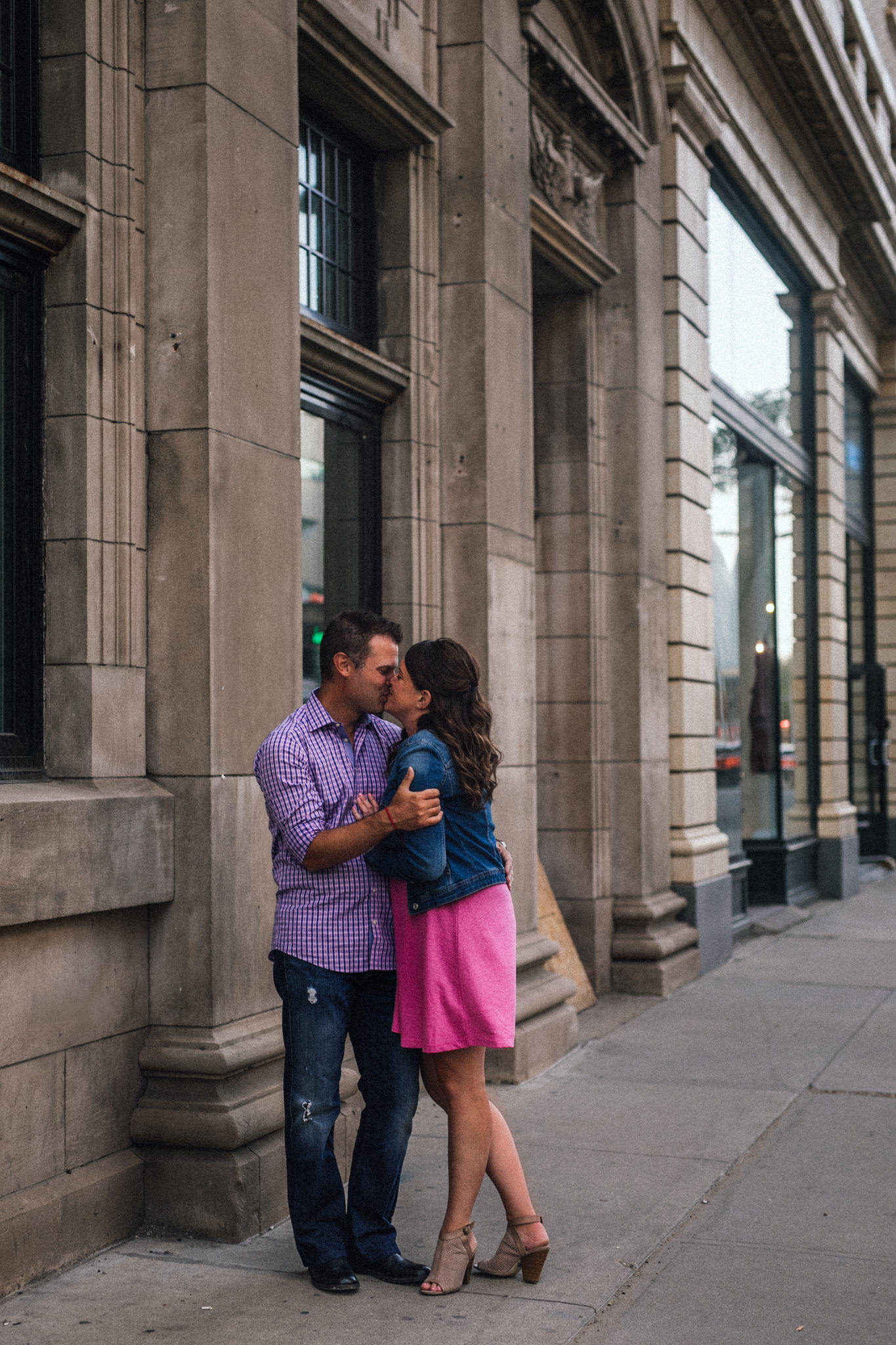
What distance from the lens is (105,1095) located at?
5105 mm

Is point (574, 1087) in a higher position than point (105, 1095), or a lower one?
lower

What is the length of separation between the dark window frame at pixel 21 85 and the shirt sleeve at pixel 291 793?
2.33 meters

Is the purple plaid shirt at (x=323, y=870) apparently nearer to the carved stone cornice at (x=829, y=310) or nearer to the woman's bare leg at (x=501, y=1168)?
the woman's bare leg at (x=501, y=1168)

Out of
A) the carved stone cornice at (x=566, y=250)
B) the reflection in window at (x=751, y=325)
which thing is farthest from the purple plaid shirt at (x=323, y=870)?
the reflection in window at (x=751, y=325)

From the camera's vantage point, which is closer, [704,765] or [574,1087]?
[574,1087]

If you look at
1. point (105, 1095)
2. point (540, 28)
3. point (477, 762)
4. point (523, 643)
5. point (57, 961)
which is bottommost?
point (105, 1095)

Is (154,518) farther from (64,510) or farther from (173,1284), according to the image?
(173,1284)

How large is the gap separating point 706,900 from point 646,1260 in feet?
21.9

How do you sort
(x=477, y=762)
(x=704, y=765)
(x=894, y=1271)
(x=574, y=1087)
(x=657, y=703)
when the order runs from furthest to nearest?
1. (x=704, y=765)
2. (x=657, y=703)
3. (x=574, y=1087)
4. (x=894, y=1271)
5. (x=477, y=762)

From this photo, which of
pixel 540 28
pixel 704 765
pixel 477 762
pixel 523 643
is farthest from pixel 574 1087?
pixel 540 28

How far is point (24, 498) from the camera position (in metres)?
5.23

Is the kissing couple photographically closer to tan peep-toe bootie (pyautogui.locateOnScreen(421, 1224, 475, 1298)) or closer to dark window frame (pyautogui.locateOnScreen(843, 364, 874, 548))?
tan peep-toe bootie (pyautogui.locateOnScreen(421, 1224, 475, 1298))

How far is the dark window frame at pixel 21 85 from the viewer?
523cm

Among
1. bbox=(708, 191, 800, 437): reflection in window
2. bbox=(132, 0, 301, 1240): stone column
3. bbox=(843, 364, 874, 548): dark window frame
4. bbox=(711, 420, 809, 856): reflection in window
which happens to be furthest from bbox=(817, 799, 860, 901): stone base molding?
bbox=(132, 0, 301, 1240): stone column
